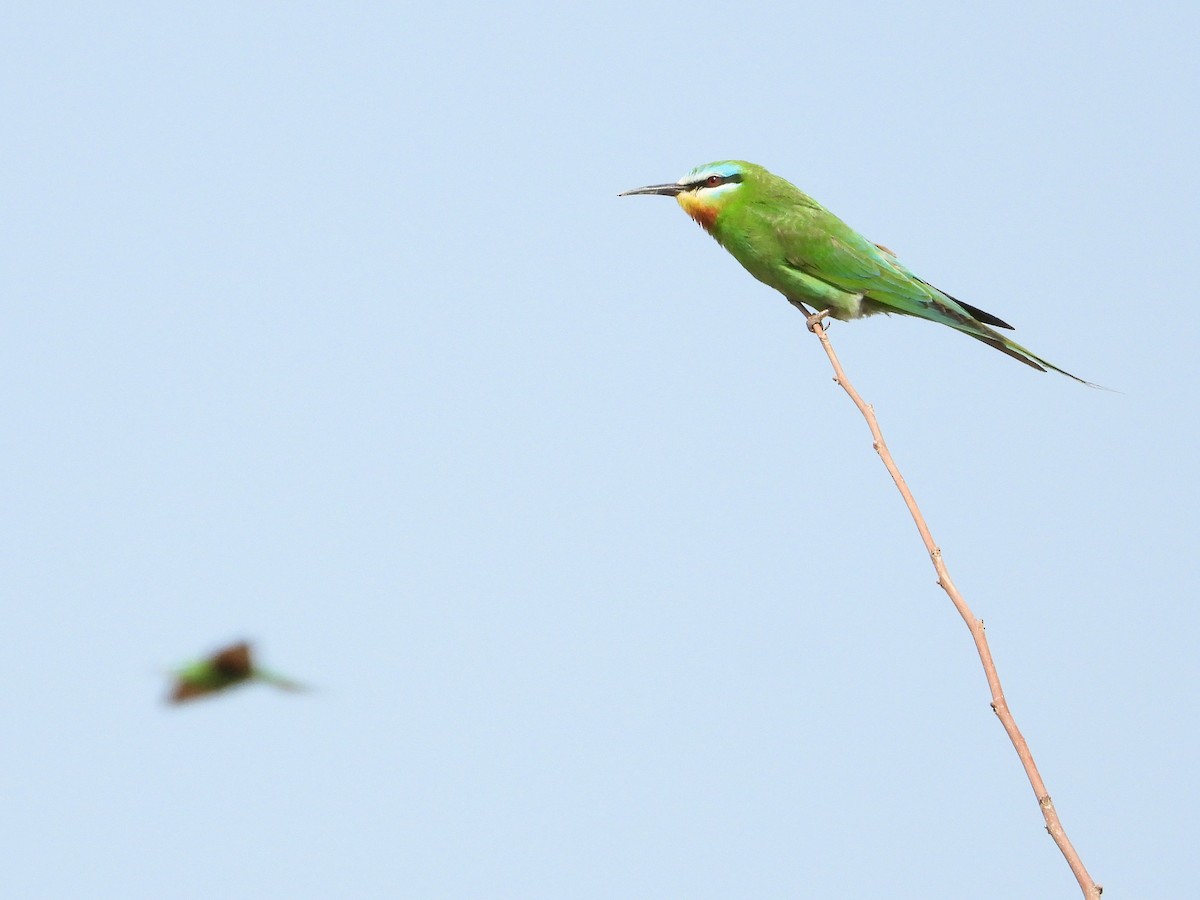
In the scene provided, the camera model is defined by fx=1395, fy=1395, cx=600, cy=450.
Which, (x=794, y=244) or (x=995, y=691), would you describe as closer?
(x=995, y=691)

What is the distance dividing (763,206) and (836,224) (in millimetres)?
249

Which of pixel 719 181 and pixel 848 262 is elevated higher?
pixel 719 181

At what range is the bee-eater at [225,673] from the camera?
1.00m

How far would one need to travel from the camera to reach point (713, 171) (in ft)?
15.3

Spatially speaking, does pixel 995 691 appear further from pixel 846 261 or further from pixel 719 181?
pixel 719 181

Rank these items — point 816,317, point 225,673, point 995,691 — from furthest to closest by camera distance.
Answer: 1. point 816,317
2. point 995,691
3. point 225,673

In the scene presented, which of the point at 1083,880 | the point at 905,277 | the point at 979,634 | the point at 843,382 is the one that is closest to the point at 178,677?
the point at 1083,880

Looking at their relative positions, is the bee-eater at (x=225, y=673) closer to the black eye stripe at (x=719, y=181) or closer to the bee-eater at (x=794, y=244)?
the bee-eater at (x=794, y=244)

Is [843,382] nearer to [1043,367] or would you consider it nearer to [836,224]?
[1043,367]

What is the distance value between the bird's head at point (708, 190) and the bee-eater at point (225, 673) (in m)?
3.71

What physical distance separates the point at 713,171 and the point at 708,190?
74 mm

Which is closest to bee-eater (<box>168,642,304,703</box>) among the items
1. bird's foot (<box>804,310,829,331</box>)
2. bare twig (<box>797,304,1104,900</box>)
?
bare twig (<box>797,304,1104,900</box>)

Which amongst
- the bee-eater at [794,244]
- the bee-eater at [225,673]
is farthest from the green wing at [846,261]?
the bee-eater at [225,673]

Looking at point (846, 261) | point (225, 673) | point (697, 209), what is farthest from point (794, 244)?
point (225, 673)
